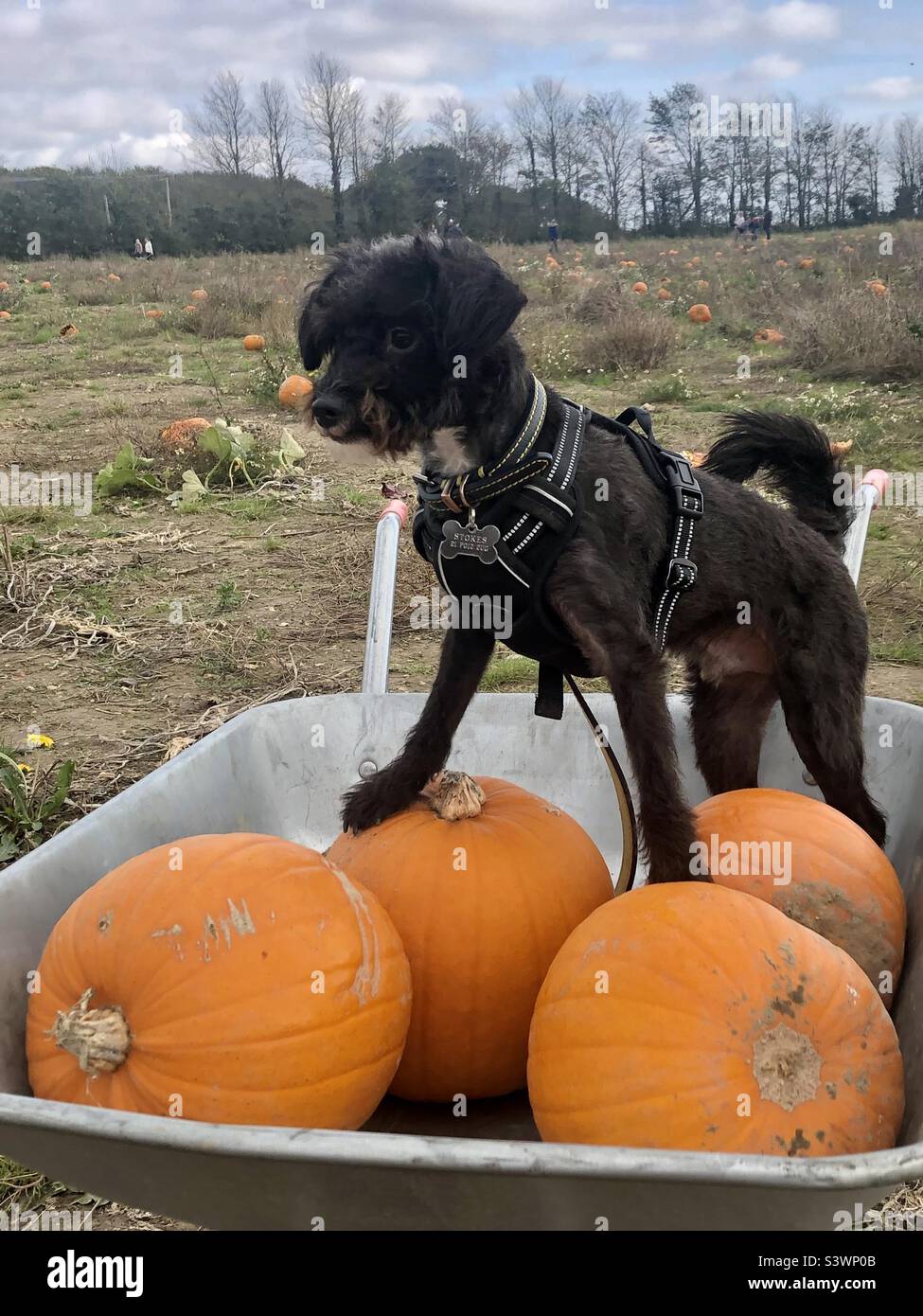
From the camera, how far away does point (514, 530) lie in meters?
2.13

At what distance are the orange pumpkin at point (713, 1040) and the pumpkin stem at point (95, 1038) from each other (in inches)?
24.5

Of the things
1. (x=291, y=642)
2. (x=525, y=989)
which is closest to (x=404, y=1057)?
(x=525, y=989)

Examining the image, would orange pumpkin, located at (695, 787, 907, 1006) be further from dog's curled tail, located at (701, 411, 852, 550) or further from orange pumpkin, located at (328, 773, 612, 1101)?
dog's curled tail, located at (701, 411, 852, 550)

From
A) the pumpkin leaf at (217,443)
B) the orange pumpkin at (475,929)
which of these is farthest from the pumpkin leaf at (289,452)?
the orange pumpkin at (475,929)

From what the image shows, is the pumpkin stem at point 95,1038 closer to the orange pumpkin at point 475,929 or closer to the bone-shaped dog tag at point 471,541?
the orange pumpkin at point 475,929

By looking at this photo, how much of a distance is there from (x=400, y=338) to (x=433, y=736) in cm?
89

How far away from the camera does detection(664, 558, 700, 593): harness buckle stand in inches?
95.4

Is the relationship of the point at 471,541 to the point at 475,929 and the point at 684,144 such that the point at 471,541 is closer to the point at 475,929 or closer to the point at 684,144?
the point at 475,929

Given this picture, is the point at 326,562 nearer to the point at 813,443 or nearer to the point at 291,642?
the point at 291,642

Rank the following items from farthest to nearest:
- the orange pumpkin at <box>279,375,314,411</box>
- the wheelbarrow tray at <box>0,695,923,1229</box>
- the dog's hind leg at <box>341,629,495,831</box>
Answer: the orange pumpkin at <box>279,375,314,411</box> → the dog's hind leg at <box>341,629,495,831</box> → the wheelbarrow tray at <box>0,695,923,1229</box>

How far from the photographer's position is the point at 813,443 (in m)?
2.90

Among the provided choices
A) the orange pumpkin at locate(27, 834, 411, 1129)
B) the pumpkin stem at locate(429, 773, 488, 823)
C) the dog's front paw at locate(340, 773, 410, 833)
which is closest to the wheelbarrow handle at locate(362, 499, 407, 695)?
the dog's front paw at locate(340, 773, 410, 833)

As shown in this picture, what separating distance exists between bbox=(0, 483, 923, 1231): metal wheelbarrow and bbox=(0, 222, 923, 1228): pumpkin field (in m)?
0.81
